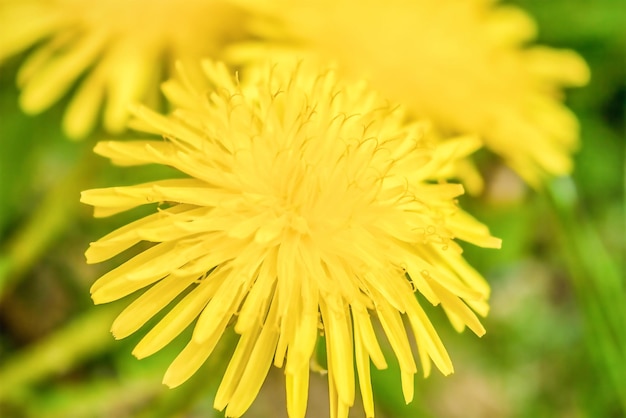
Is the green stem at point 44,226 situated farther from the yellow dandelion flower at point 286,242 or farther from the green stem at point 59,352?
the yellow dandelion flower at point 286,242

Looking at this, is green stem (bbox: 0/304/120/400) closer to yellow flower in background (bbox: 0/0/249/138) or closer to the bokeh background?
the bokeh background

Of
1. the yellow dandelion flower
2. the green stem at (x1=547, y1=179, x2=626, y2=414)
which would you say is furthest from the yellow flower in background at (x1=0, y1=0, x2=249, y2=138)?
the green stem at (x1=547, y1=179, x2=626, y2=414)

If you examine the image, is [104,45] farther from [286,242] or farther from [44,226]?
[286,242]

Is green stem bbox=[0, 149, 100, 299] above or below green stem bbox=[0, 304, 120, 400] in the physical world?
above

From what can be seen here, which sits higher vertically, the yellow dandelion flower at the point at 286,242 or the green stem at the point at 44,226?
the green stem at the point at 44,226

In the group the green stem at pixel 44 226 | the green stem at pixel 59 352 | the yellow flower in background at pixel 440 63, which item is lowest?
the green stem at pixel 59 352

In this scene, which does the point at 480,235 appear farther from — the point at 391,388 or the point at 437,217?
the point at 391,388

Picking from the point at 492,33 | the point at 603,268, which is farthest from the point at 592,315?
the point at 492,33

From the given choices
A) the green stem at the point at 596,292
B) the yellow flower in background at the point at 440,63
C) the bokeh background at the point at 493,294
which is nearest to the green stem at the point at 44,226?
the bokeh background at the point at 493,294
